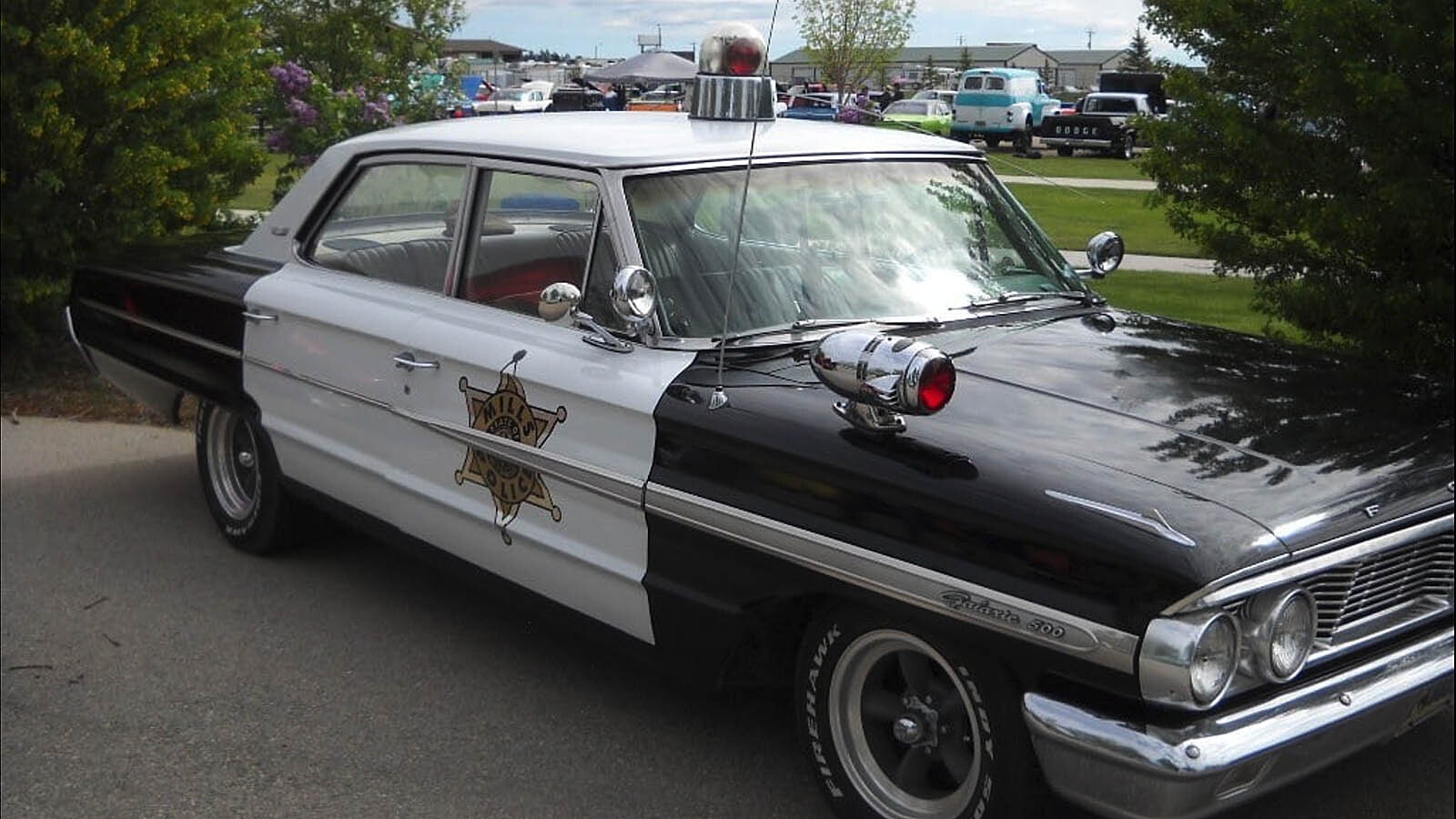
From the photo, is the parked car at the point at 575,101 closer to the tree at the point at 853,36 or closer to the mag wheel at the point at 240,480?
the tree at the point at 853,36

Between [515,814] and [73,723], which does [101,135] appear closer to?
[73,723]

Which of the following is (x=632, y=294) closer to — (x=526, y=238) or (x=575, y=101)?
(x=526, y=238)

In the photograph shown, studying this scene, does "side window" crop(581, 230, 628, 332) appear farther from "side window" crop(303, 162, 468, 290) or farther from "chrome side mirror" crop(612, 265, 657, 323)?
"side window" crop(303, 162, 468, 290)

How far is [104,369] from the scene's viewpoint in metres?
6.58

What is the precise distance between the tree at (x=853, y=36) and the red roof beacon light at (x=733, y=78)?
6.92 m

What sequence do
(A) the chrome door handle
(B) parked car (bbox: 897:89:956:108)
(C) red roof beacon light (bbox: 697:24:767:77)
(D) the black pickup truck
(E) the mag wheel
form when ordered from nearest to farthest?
(A) the chrome door handle
(C) red roof beacon light (bbox: 697:24:767:77)
(E) the mag wheel
(D) the black pickup truck
(B) parked car (bbox: 897:89:956:108)

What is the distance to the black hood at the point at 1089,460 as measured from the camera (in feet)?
10.0

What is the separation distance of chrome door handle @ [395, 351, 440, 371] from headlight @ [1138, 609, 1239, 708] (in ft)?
8.05

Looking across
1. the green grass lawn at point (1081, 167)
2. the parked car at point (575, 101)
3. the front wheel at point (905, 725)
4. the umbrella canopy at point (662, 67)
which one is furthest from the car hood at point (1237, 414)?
the parked car at point (575, 101)

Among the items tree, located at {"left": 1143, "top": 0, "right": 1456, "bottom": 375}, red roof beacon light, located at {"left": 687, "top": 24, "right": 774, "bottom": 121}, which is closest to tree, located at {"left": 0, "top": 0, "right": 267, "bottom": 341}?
red roof beacon light, located at {"left": 687, "top": 24, "right": 774, "bottom": 121}

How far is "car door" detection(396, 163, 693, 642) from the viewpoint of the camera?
13.4ft

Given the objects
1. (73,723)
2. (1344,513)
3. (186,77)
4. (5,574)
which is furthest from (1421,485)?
(186,77)

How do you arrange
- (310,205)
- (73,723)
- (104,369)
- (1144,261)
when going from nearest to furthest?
(73,723), (310,205), (104,369), (1144,261)

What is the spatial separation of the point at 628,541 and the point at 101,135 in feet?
20.3
